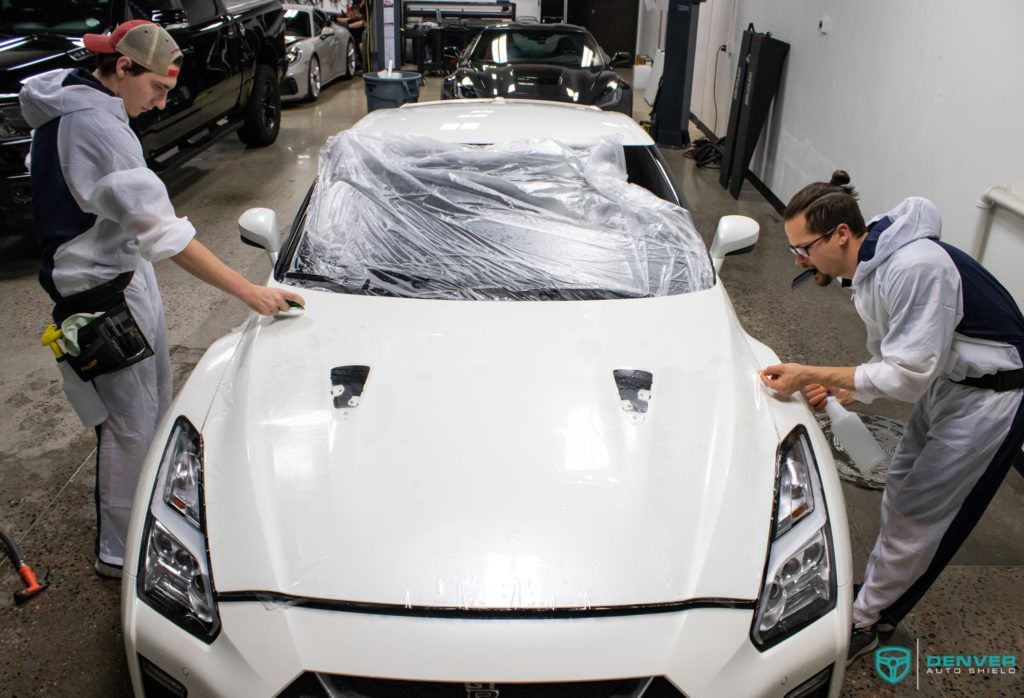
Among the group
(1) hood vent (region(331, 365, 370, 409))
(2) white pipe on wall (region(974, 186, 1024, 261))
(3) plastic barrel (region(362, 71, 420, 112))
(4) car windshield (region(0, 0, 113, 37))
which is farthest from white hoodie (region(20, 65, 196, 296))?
(3) plastic barrel (region(362, 71, 420, 112))

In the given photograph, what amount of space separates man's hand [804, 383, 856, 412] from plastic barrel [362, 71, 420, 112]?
20.7ft

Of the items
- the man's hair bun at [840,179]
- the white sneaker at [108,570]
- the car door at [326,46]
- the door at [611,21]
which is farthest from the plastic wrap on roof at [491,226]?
the door at [611,21]

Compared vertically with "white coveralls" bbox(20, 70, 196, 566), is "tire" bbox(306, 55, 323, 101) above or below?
below

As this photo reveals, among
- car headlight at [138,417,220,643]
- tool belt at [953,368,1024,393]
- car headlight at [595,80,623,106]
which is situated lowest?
car headlight at [138,417,220,643]

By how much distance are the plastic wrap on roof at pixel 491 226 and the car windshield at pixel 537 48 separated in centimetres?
520

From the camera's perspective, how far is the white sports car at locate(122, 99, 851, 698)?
140 centimetres

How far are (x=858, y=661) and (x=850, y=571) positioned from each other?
0.81m

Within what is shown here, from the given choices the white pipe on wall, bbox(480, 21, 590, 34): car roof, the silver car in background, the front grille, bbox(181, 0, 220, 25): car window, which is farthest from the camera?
the silver car in background

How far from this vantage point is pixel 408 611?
1422 millimetres

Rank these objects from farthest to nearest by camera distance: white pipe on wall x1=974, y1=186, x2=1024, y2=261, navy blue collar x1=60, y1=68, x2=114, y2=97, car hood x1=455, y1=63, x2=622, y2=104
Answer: car hood x1=455, y1=63, x2=622, y2=104
white pipe on wall x1=974, y1=186, x2=1024, y2=261
navy blue collar x1=60, y1=68, x2=114, y2=97

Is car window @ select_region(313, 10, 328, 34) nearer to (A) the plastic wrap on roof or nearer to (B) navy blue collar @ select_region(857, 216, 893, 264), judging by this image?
(A) the plastic wrap on roof

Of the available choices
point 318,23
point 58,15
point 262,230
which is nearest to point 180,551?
point 262,230

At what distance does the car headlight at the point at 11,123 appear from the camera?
4.36 meters

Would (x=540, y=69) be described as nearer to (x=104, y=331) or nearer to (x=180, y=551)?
(x=104, y=331)
